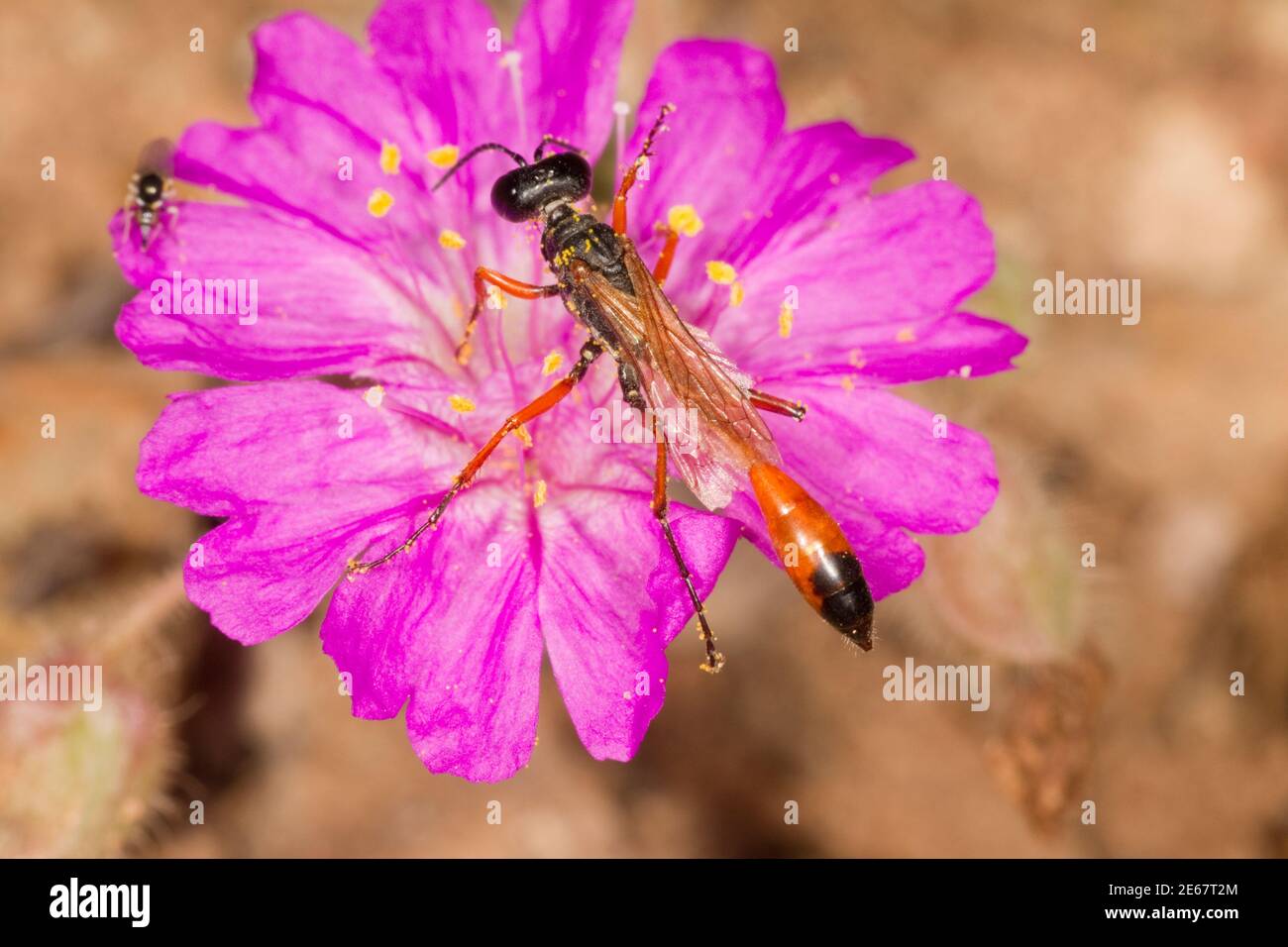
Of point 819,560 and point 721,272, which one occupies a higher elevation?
point 721,272

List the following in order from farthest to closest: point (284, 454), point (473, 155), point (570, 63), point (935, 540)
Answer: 1. point (935, 540)
2. point (570, 63)
3. point (473, 155)
4. point (284, 454)

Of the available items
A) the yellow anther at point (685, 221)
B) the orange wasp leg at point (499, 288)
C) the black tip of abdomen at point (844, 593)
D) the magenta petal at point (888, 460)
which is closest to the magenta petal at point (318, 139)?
the orange wasp leg at point (499, 288)

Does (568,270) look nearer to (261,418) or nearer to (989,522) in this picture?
(261,418)

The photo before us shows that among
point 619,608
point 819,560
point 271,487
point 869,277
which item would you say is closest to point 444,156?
point 271,487

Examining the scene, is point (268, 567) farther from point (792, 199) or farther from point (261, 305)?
point (792, 199)

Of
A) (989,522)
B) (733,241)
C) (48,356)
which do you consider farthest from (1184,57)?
(48,356)

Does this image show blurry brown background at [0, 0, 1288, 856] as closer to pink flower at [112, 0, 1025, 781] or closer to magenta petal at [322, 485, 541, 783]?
pink flower at [112, 0, 1025, 781]
